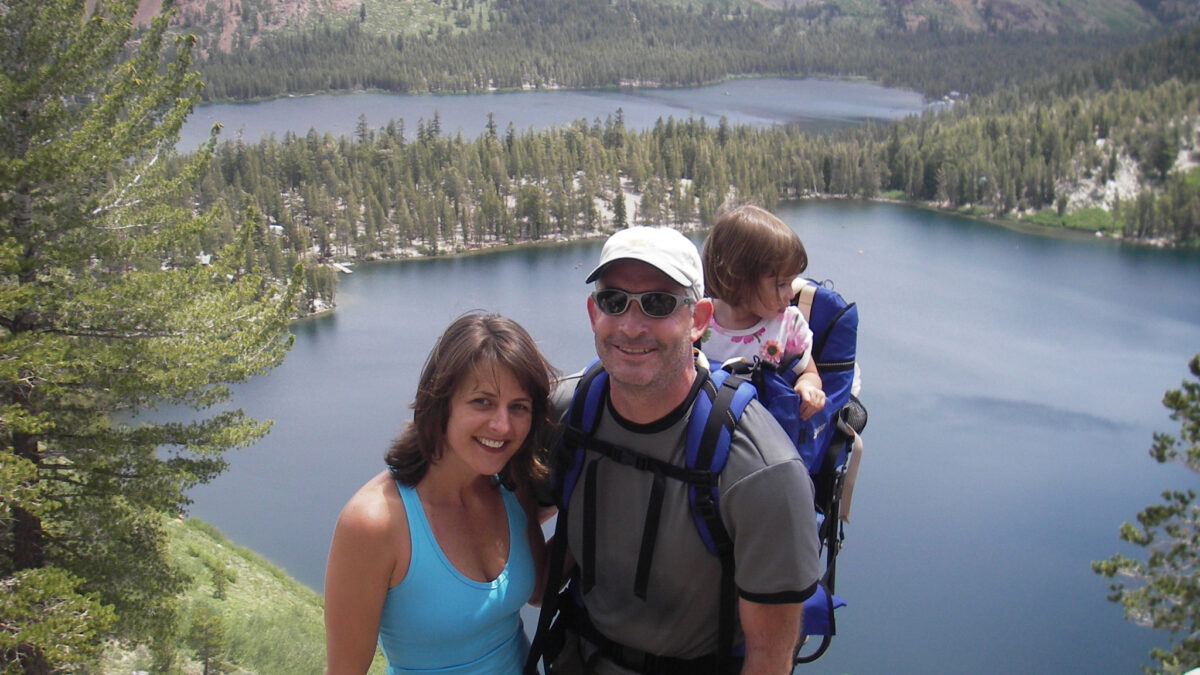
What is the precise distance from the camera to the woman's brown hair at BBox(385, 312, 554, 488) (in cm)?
292


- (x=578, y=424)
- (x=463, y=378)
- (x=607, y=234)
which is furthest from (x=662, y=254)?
(x=607, y=234)

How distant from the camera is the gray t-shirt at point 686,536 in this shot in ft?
8.41

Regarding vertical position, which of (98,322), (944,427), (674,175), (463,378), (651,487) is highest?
(463,378)

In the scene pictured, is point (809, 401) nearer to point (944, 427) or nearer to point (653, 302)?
point (653, 302)

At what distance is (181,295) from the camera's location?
11.2 metres

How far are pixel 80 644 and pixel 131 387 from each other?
290 centimetres

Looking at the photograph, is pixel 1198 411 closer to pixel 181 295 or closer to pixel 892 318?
pixel 181 295

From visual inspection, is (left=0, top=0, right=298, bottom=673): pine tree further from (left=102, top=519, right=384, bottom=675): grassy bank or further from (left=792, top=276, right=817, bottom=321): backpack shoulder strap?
(left=792, top=276, right=817, bottom=321): backpack shoulder strap

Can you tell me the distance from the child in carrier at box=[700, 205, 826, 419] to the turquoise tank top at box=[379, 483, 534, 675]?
1175mm

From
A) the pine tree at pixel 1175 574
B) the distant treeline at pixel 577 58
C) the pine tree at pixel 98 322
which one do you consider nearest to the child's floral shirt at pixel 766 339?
the pine tree at pixel 98 322

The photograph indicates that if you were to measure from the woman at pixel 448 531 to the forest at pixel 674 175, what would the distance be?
62.8 m

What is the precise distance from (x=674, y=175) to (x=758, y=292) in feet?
283

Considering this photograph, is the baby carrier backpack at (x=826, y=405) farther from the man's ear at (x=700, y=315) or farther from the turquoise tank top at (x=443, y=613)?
the turquoise tank top at (x=443, y=613)

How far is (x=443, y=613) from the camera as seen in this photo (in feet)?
9.47
